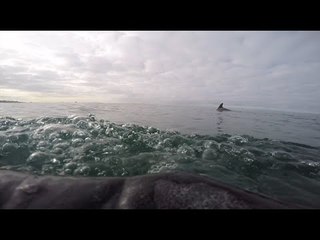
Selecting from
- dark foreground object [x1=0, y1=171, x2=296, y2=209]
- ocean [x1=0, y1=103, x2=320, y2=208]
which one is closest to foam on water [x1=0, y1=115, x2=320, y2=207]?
ocean [x1=0, y1=103, x2=320, y2=208]

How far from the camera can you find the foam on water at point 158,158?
21.2 ft

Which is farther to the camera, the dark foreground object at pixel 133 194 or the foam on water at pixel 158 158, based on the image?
the foam on water at pixel 158 158

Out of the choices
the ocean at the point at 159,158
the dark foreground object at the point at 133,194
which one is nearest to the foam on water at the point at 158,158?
the ocean at the point at 159,158

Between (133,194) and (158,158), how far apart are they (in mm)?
4629

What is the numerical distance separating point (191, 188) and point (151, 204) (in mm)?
595

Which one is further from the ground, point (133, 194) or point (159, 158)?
point (133, 194)

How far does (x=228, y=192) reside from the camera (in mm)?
3127

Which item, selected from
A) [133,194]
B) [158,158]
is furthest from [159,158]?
[133,194]

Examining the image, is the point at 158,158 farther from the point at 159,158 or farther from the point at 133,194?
the point at 133,194

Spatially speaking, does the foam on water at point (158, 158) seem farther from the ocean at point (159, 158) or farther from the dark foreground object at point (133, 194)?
the dark foreground object at point (133, 194)

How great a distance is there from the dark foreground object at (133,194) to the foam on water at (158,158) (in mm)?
2709

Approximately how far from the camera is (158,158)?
308 inches
